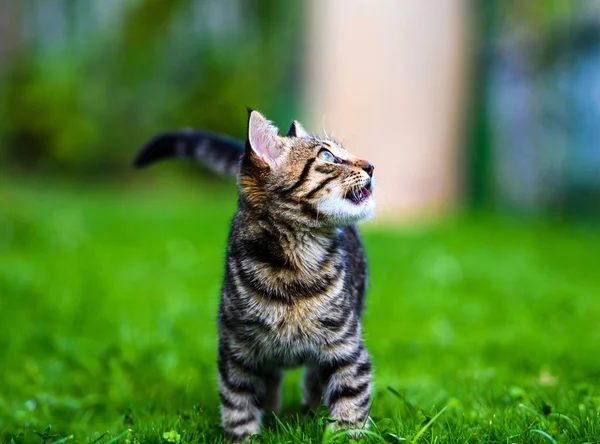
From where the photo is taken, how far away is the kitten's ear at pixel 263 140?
297 cm

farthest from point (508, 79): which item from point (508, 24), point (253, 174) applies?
point (253, 174)

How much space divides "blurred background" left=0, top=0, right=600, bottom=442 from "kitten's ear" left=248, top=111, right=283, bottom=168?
37.6 inches

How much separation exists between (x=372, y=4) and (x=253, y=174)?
7.16 meters

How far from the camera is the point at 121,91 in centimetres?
1791

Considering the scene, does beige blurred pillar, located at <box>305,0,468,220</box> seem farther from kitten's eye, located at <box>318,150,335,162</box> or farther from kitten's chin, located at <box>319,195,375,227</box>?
kitten's chin, located at <box>319,195,375,227</box>

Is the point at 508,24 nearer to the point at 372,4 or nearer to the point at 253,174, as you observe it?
the point at 372,4

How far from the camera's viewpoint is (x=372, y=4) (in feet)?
31.9

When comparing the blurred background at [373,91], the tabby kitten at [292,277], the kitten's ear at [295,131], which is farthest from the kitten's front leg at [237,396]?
the blurred background at [373,91]

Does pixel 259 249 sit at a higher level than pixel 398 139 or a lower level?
higher

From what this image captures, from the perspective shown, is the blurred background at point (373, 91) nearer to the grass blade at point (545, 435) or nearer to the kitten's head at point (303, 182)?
the kitten's head at point (303, 182)

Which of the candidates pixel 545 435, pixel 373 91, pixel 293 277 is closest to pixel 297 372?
pixel 293 277

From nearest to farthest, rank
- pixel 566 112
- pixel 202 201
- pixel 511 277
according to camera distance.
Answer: pixel 511 277, pixel 566 112, pixel 202 201

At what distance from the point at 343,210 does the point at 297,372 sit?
1754 mm

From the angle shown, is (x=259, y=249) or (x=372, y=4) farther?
(x=372, y=4)
